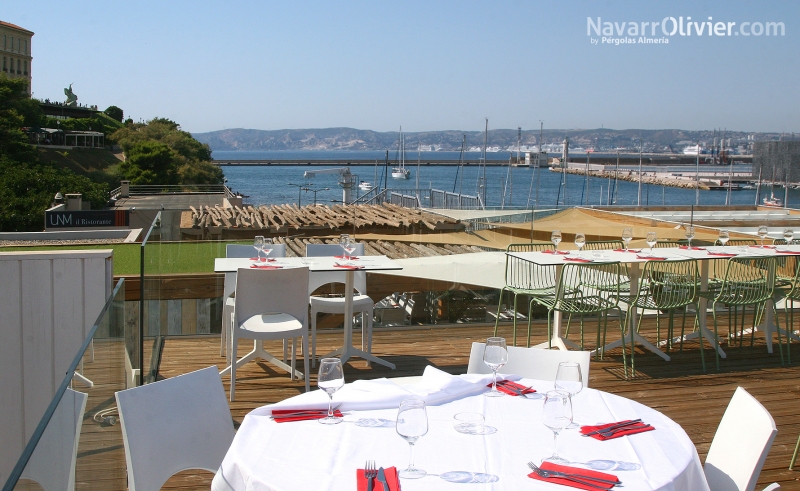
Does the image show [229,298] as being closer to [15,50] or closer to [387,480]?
[387,480]

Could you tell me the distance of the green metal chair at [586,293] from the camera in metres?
5.36

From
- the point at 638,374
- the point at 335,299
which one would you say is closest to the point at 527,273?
the point at 638,374

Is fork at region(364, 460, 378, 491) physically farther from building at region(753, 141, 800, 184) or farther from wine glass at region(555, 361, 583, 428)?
building at region(753, 141, 800, 184)

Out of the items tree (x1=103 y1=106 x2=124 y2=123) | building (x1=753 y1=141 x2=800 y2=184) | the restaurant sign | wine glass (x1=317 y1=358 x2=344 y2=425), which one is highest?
tree (x1=103 y1=106 x2=124 y2=123)

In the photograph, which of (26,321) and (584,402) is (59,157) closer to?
(26,321)

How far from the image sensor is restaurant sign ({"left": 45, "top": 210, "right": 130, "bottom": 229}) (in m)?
23.7

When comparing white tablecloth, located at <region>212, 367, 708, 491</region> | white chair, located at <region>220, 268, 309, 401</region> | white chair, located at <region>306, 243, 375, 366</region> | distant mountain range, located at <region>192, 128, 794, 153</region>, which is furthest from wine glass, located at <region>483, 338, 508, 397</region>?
distant mountain range, located at <region>192, 128, 794, 153</region>

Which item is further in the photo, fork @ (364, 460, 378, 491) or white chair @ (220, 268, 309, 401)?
white chair @ (220, 268, 309, 401)

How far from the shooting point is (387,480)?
69.2 inches

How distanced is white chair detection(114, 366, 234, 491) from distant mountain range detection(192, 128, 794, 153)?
67.8 meters

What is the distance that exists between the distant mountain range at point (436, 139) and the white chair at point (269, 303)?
2586 inches

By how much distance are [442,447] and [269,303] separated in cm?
284

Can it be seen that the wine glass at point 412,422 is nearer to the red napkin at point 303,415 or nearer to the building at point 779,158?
the red napkin at point 303,415

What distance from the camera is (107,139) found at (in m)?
82.4
